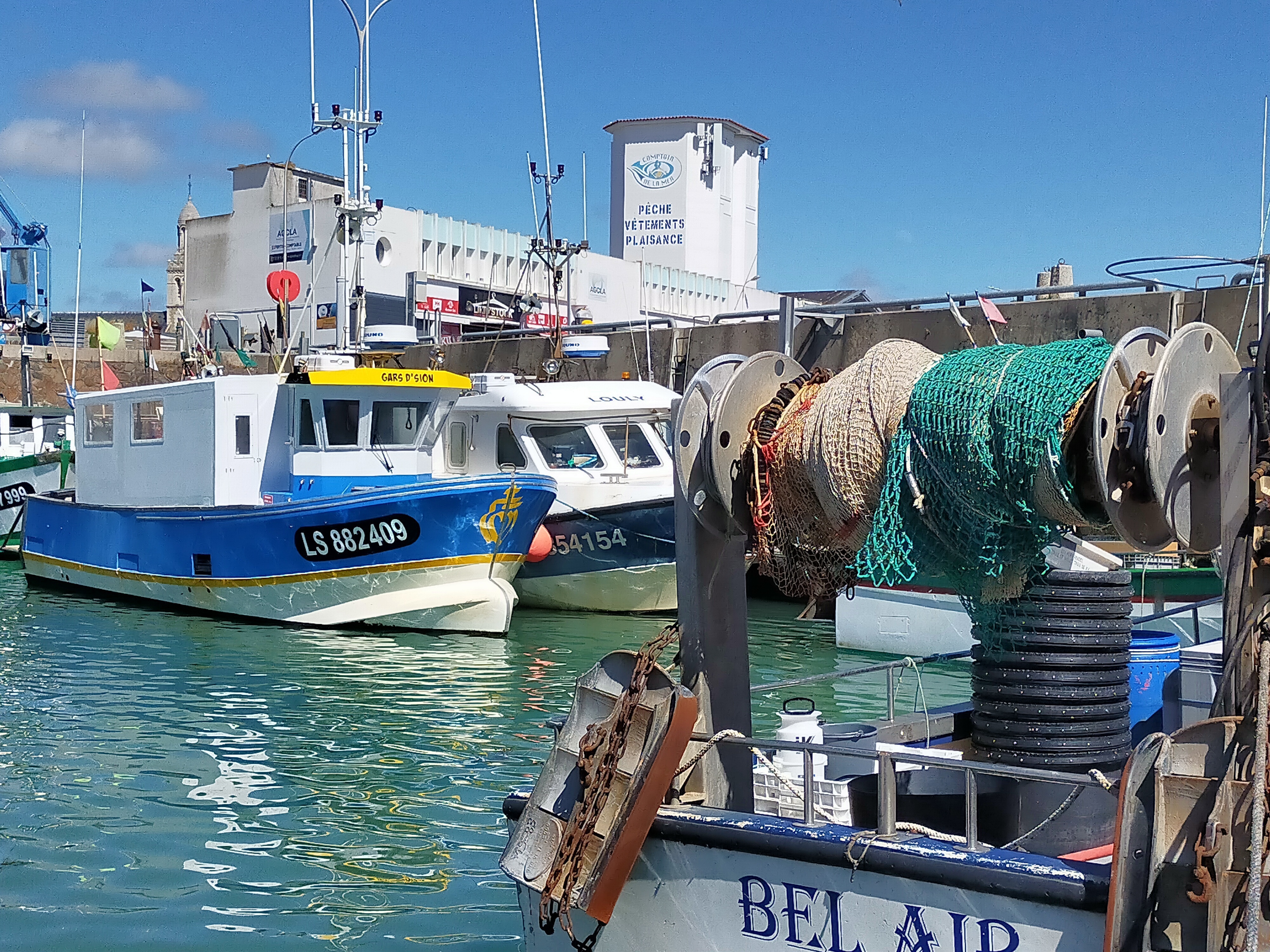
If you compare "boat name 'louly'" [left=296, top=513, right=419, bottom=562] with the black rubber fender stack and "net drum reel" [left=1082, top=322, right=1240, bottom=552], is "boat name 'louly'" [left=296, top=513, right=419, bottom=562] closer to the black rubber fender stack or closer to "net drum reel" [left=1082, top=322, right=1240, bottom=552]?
the black rubber fender stack

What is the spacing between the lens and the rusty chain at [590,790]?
4.56 meters

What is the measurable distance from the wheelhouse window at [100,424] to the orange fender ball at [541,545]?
20.4ft

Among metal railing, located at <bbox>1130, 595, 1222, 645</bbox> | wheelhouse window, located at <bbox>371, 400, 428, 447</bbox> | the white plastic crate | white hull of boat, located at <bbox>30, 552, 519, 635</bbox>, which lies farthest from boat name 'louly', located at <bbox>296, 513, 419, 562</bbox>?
the white plastic crate

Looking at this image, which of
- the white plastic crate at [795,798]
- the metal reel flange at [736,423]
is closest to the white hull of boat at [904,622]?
the white plastic crate at [795,798]

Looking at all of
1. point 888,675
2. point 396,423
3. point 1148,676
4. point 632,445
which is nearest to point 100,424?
point 396,423

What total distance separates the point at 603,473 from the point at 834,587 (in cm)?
1263

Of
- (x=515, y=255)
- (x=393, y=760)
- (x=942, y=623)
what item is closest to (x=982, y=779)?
(x=393, y=760)

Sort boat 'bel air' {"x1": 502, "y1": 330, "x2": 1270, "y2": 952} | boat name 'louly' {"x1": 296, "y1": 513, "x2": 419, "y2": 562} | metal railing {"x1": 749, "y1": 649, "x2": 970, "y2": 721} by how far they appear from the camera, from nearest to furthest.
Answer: boat 'bel air' {"x1": 502, "y1": 330, "x2": 1270, "y2": 952} < metal railing {"x1": 749, "y1": 649, "x2": 970, "y2": 721} < boat name 'louly' {"x1": 296, "y1": 513, "x2": 419, "y2": 562}

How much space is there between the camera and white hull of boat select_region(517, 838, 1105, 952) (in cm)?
397

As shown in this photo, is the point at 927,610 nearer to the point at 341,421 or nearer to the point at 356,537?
the point at 356,537

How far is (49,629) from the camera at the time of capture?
1523cm

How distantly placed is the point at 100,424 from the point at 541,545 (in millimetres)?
6810

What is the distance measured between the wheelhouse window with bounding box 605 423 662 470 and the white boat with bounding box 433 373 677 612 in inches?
0.5

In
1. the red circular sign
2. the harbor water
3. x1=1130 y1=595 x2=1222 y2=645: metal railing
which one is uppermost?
the red circular sign
